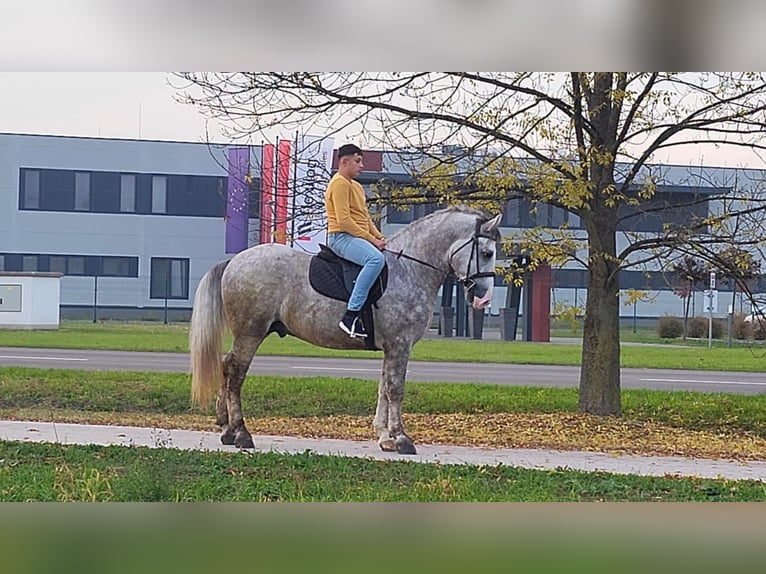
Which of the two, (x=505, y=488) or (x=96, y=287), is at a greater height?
(x=96, y=287)

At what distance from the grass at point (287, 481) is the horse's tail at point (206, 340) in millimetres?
829

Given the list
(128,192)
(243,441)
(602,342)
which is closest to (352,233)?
(243,441)

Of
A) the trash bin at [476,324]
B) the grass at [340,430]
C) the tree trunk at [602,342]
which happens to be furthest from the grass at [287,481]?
the trash bin at [476,324]

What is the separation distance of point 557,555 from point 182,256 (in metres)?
6.42

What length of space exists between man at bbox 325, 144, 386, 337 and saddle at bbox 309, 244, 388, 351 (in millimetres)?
65

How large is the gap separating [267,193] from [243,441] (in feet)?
10.9

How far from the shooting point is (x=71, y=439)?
34.4 feet

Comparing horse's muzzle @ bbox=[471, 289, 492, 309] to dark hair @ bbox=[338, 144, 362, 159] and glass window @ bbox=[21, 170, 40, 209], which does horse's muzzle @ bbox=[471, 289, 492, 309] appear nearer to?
dark hair @ bbox=[338, 144, 362, 159]

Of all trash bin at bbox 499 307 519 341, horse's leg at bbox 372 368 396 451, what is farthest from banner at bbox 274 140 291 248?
trash bin at bbox 499 307 519 341

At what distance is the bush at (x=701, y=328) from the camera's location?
74.2ft

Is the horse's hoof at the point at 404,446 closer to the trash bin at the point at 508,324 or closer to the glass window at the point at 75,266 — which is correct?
the glass window at the point at 75,266

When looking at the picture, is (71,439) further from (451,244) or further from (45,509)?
(451,244)

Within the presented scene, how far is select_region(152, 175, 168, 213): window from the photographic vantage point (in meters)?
12.2
